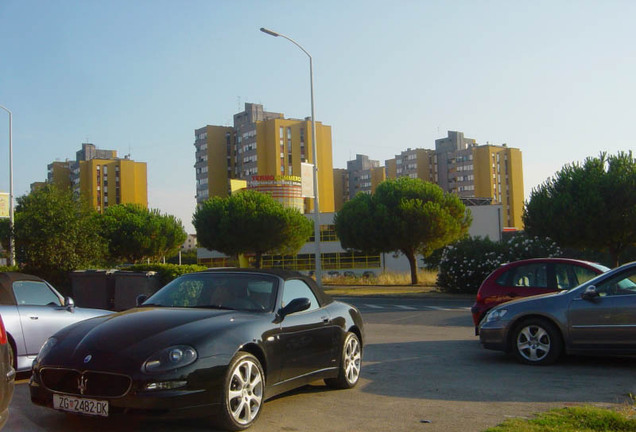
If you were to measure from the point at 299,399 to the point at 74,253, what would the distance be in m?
13.8

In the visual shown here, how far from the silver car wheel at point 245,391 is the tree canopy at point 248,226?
50484 mm

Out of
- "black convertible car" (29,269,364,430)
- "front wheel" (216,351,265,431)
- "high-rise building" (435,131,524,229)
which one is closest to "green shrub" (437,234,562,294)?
"black convertible car" (29,269,364,430)

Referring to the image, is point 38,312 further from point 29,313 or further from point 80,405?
point 80,405

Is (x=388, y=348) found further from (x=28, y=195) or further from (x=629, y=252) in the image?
(x=629, y=252)

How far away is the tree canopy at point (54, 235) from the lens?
19.2m

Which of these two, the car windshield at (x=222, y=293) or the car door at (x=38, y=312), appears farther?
the car door at (x=38, y=312)

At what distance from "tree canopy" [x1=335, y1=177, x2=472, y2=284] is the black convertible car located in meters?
35.0

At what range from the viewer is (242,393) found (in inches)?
231

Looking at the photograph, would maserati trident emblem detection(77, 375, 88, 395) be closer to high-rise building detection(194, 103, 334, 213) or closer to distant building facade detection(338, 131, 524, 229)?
high-rise building detection(194, 103, 334, 213)

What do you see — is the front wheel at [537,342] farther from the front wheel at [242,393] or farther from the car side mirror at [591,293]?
the front wheel at [242,393]

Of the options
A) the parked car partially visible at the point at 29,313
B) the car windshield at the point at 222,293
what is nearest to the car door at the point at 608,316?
the car windshield at the point at 222,293

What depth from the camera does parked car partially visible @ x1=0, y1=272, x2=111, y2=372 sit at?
8.40 m

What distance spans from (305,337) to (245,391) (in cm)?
126

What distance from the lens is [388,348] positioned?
1178cm
